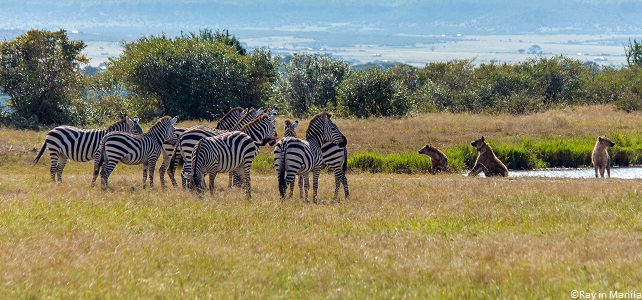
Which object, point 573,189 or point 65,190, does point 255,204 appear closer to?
point 65,190

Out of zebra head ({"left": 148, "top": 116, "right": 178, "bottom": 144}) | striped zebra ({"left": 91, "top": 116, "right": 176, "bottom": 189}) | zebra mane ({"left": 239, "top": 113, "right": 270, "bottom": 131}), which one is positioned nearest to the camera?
striped zebra ({"left": 91, "top": 116, "right": 176, "bottom": 189})

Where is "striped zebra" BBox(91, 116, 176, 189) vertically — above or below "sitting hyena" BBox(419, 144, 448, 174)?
above

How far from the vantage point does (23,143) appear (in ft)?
102

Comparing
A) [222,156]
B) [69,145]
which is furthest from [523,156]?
[69,145]

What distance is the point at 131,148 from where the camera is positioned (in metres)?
20.1

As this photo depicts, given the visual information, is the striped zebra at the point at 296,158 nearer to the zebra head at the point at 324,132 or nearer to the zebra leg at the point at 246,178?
the zebra head at the point at 324,132

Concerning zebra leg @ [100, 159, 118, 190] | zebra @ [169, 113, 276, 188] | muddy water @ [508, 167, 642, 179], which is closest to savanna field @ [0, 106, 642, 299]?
zebra leg @ [100, 159, 118, 190]

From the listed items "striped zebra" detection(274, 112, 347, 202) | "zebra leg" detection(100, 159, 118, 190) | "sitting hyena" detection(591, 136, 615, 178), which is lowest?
"sitting hyena" detection(591, 136, 615, 178)

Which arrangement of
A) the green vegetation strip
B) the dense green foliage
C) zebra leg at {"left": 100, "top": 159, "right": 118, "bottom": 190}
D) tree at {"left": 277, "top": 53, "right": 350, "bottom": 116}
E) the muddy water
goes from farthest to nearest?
tree at {"left": 277, "top": 53, "right": 350, "bottom": 116} → the dense green foliage → the muddy water → the green vegetation strip → zebra leg at {"left": 100, "top": 159, "right": 118, "bottom": 190}

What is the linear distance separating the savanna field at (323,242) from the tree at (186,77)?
2691cm

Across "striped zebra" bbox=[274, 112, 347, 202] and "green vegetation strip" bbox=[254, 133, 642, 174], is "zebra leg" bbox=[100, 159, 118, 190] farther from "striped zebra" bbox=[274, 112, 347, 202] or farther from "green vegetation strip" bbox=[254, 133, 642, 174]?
"green vegetation strip" bbox=[254, 133, 642, 174]

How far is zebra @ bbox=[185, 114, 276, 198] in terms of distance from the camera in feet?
58.0

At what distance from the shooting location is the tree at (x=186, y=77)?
156 ft

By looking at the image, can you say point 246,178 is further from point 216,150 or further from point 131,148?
point 131,148
